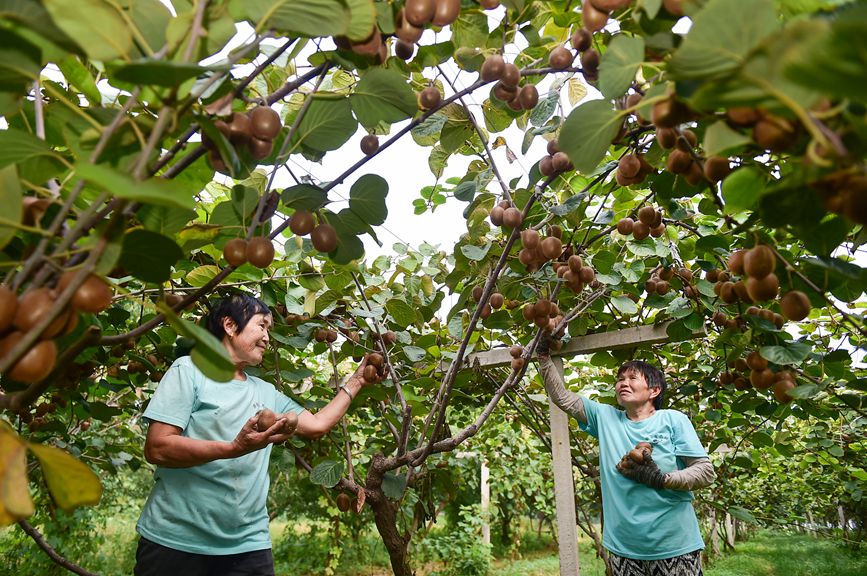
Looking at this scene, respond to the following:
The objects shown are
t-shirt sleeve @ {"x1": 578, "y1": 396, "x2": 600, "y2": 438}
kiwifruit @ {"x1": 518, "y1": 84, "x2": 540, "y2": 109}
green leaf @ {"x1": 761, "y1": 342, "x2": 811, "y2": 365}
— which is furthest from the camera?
t-shirt sleeve @ {"x1": 578, "y1": 396, "x2": 600, "y2": 438}

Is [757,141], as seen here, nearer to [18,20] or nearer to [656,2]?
[656,2]

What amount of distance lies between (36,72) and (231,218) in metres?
0.45

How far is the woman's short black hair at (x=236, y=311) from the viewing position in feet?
6.61

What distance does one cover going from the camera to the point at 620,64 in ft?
2.19

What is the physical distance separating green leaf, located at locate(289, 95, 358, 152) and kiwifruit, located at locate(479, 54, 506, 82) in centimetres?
25

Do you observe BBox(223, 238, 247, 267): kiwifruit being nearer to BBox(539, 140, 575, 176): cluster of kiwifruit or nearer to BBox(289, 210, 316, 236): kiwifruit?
BBox(289, 210, 316, 236): kiwifruit

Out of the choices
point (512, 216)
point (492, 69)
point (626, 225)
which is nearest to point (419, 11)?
point (492, 69)

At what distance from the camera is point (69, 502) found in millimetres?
524

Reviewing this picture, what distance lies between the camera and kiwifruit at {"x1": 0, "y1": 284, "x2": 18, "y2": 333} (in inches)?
19.6

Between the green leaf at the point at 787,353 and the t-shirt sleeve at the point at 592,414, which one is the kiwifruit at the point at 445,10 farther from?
the t-shirt sleeve at the point at 592,414

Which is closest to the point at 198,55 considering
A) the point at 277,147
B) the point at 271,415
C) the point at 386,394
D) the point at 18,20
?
the point at 18,20

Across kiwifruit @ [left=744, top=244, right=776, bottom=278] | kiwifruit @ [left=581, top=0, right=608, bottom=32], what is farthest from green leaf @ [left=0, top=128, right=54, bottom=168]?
kiwifruit @ [left=744, top=244, right=776, bottom=278]

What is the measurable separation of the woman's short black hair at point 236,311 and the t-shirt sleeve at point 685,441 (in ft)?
6.31

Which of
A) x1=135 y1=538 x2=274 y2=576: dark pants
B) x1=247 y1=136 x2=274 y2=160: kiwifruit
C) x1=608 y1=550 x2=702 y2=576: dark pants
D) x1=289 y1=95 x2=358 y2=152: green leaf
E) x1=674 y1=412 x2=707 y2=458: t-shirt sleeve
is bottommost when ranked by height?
x1=608 y1=550 x2=702 y2=576: dark pants
